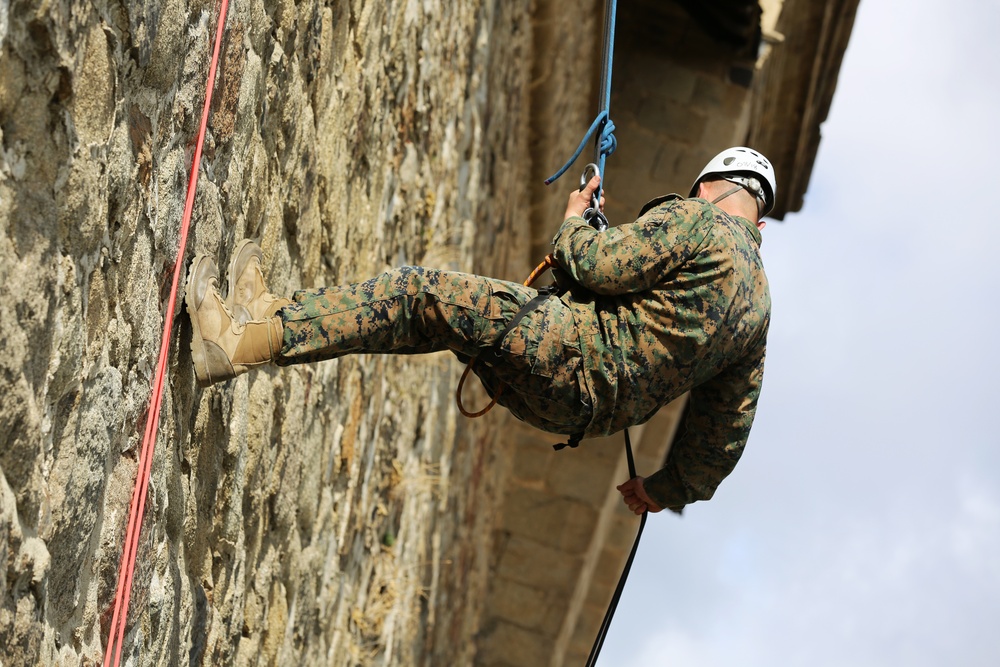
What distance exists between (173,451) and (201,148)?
668 mm

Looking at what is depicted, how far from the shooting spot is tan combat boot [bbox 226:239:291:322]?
3.27 metres

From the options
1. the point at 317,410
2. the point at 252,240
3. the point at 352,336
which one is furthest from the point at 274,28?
the point at 317,410

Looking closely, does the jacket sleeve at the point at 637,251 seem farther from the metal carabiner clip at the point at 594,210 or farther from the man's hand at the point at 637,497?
the man's hand at the point at 637,497

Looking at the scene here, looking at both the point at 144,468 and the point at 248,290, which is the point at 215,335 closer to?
the point at 248,290

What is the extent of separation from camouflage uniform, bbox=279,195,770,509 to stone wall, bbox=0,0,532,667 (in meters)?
0.39

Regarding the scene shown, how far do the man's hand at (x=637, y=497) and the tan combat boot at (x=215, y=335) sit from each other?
4.24 ft

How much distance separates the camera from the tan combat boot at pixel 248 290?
129 inches

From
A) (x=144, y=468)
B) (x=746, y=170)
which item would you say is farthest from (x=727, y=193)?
(x=144, y=468)

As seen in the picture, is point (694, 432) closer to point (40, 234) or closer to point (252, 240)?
point (252, 240)

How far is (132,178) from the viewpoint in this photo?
2.58 meters

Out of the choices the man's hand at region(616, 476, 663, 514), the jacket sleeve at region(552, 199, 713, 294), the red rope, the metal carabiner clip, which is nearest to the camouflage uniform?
the jacket sleeve at region(552, 199, 713, 294)

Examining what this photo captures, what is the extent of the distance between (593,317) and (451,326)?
0.35m

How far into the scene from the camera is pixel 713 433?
145 inches

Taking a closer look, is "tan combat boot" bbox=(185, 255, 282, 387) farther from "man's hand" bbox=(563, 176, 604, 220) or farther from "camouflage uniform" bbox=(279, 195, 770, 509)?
"man's hand" bbox=(563, 176, 604, 220)
